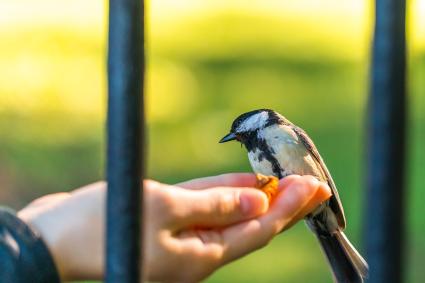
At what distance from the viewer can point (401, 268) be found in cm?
84

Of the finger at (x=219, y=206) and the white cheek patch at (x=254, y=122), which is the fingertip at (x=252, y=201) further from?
the white cheek patch at (x=254, y=122)

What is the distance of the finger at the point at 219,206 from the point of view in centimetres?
107

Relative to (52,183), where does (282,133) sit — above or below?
above

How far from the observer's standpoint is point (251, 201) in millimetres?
1099

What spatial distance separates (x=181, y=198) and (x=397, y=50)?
33cm

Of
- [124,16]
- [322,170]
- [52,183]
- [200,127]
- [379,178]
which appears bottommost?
[52,183]

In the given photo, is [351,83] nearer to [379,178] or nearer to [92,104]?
[92,104]

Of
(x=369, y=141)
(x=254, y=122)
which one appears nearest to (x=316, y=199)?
(x=254, y=122)

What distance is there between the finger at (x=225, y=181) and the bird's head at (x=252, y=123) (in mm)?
157

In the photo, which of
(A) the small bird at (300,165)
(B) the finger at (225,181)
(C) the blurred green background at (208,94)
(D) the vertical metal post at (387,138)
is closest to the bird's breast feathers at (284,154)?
(A) the small bird at (300,165)

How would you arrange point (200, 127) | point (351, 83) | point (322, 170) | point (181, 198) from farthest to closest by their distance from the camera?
point (351, 83), point (200, 127), point (322, 170), point (181, 198)

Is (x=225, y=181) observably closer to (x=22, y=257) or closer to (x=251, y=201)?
(x=251, y=201)

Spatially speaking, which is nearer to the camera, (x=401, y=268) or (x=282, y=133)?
(x=401, y=268)

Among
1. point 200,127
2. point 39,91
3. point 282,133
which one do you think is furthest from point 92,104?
point 282,133
